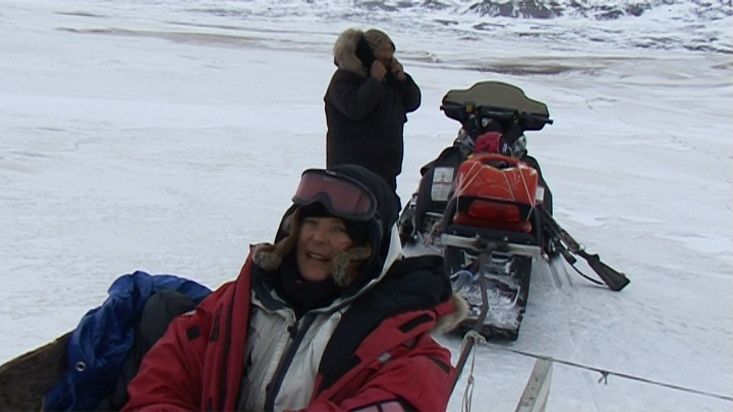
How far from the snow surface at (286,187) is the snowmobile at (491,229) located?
18 centimetres

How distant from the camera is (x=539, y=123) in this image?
5.18 metres

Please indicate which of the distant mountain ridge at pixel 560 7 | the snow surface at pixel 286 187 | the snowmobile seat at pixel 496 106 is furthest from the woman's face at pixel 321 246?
the distant mountain ridge at pixel 560 7

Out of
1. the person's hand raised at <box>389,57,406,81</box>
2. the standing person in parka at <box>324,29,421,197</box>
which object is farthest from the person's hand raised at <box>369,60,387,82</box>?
the person's hand raised at <box>389,57,406,81</box>

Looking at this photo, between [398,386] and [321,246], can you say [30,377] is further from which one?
[398,386]

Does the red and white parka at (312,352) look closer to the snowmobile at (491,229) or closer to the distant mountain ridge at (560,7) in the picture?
the snowmobile at (491,229)

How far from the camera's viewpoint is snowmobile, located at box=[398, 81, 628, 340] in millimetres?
3916

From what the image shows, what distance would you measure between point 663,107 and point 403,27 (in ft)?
72.7

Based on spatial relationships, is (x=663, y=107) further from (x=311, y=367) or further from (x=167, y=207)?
(x=311, y=367)

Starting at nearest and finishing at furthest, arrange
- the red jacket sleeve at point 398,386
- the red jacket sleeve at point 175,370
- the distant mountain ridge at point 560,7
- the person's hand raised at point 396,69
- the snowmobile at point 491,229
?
the red jacket sleeve at point 398,386
the red jacket sleeve at point 175,370
the snowmobile at point 491,229
the person's hand raised at point 396,69
the distant mountain ridge at point 560,7

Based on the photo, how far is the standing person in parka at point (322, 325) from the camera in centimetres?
190

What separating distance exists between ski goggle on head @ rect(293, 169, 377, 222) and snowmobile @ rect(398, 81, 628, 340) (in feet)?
5.24

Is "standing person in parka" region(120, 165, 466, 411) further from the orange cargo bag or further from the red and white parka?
the orange cargo bag

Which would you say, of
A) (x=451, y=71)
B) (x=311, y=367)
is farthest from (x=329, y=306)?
(x=451, y=71)

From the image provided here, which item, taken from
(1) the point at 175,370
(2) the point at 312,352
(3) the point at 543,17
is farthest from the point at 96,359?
(3) the point at 543,17
